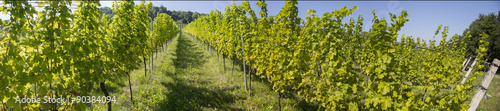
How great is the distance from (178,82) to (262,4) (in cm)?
486

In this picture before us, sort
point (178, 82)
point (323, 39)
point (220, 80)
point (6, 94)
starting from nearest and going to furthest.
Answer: point (6, 94), point (323, 39), point (178, 82), point (220, 80)

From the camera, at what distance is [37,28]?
2326mm

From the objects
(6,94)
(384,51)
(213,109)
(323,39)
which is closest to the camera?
(6,94)

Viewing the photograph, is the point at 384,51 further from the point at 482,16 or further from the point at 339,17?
the point at 482,16

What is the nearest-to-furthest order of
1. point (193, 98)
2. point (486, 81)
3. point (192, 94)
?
point (486, 81) < point (193, 98) < point (192, 94)

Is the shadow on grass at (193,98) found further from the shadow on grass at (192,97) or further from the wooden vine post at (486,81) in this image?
the wooden vine post at (486,81)

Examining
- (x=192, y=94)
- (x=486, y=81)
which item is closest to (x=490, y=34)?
(x=486, y=81)

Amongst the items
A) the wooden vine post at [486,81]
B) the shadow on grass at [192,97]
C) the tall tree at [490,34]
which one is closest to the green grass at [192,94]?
the shadow on grass at [192,97]

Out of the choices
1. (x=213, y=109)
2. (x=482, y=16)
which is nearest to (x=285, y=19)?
(x=213, y=109)

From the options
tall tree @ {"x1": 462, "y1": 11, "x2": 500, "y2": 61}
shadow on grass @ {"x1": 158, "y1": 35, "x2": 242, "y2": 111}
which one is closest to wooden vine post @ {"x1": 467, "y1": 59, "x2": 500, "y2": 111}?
shadow on grass @ {"x1": 158, "y1": 35, "x2": 242, "y2": 111}

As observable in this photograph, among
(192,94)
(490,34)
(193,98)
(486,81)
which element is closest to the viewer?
(486,81)

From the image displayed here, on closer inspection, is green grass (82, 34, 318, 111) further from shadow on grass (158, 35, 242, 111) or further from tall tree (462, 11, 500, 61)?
tall tree (462, 11, 500, 61)

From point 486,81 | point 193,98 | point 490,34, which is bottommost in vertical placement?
point 193,98

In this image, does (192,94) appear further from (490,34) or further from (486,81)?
(490,34)
